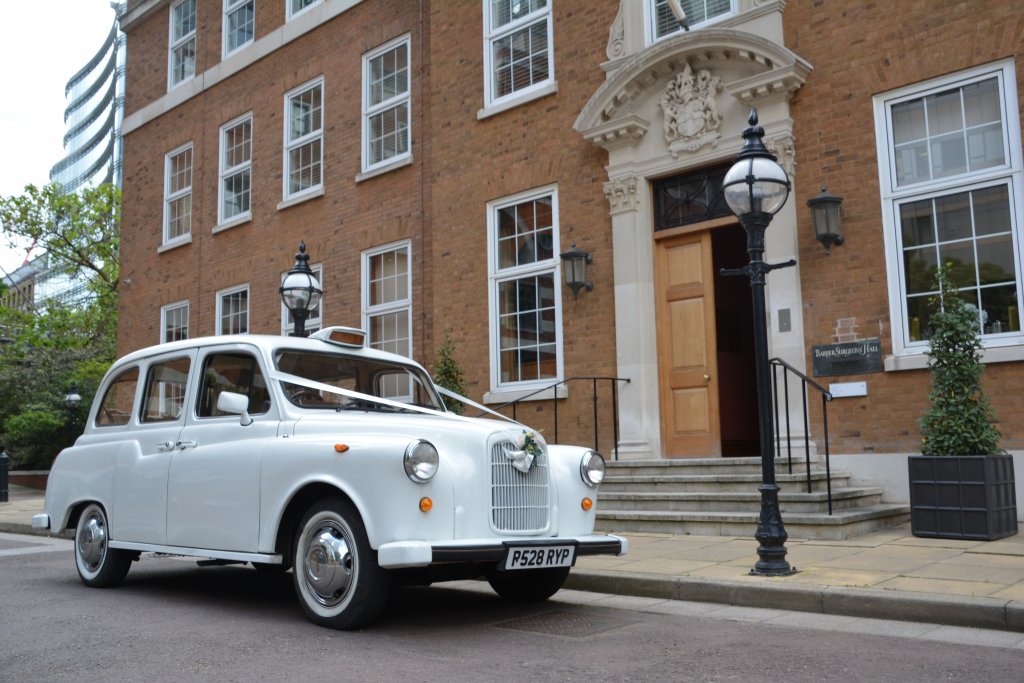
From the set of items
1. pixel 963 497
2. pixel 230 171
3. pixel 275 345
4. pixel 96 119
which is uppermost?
pixel 96 119

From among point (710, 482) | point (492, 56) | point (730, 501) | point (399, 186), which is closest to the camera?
point (730, 501)

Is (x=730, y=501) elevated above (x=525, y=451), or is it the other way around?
(x=525, y=451)

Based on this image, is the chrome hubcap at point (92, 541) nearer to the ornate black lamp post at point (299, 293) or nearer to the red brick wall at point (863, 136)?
the ornate black lamp post at point (299, 293)

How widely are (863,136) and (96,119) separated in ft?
323

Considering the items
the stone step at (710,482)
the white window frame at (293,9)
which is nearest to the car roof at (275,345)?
the stone step at (710,482)

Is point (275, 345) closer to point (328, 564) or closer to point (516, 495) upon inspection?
point (328, 564)

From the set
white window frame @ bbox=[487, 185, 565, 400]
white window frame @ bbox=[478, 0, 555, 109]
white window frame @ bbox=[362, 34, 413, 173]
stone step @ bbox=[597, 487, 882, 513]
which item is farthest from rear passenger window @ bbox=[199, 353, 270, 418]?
white window frame @ bbox=[362, 34, 413, 173]

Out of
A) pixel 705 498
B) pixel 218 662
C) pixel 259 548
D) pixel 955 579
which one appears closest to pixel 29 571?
pixel 259 548

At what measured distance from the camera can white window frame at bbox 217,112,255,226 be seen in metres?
18.4

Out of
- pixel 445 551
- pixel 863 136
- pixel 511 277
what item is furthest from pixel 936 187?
pixel 445 551

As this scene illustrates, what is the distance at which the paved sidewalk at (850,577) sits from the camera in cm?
558

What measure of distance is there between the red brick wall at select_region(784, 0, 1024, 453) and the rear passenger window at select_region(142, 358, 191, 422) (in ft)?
20.9

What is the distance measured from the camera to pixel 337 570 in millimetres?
5566

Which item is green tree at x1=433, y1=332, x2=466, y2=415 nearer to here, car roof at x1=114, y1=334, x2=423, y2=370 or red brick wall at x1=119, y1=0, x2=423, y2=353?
red brick wall at x1=119, y1=0, x2=423, y2=353
